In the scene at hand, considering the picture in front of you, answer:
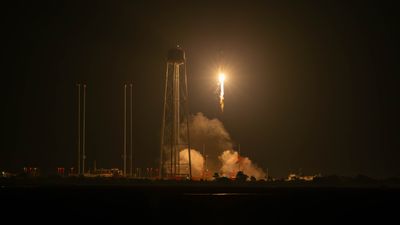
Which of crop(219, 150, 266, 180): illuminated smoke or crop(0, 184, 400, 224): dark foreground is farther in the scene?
crop(219, 150, 266, 180): illuminated smoke

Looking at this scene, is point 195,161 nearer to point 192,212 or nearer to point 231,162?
point 231,162

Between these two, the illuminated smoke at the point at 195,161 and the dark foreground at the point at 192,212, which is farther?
the illuminated smoke at the point at 195,161

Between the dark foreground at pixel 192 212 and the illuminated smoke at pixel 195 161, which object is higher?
the illuminated smoke at pixel 195 161

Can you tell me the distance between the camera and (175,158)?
106 metres

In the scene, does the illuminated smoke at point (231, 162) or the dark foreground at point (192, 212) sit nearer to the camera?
the dark foreground at point (192, 212)

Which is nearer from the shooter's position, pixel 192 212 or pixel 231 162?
pixel 192 212

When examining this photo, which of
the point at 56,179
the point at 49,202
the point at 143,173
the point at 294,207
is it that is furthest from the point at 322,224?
the point at 143,173

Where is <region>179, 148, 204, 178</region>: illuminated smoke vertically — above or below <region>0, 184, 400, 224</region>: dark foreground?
above

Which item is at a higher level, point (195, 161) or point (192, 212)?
point (195, 161)

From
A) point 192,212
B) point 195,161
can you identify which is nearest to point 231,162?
point 195,161

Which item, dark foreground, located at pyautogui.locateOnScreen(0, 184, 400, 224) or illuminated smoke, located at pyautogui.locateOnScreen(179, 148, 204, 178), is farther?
illuminated smoke, located at pyautogui.locateOnScreen(179, 148, 204, 178)

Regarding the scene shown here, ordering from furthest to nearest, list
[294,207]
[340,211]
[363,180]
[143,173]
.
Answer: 1. [143,173]
2. [363,180]
3. [294,207]
4. [340,211]

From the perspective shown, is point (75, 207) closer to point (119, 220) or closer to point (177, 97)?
point (119, 220)

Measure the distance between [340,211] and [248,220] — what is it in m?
9.55
